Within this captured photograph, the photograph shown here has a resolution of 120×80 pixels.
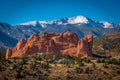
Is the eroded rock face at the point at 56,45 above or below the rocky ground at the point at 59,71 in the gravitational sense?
above

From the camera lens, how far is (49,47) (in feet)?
591

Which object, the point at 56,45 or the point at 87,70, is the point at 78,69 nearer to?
the point at 87,70

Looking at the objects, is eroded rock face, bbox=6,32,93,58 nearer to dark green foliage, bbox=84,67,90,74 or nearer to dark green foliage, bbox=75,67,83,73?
dark green foliage, bbox=75,67,83,73

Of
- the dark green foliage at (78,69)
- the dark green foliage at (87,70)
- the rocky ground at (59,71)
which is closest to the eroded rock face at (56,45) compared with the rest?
the rocky ground at (59,71)

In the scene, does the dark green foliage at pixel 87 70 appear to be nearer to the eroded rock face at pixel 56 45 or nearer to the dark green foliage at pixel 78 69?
the dark green foliage at pixel 78 69

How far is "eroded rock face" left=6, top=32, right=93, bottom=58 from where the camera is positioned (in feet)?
591

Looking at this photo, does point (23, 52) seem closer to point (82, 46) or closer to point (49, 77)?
point (82, 46)

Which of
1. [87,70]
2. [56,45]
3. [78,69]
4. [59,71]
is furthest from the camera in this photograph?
[56,45]

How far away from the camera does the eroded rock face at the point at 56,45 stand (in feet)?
591

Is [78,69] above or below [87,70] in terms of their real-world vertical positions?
above

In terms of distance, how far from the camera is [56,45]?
185625 millimetres

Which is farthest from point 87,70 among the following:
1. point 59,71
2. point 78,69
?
point 59,71

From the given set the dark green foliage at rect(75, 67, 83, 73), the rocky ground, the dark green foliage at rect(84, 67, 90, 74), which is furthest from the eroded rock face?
the dark green foliage at rect(84, 67, 90, 74)


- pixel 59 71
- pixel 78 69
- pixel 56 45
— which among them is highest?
pixel 56 45
